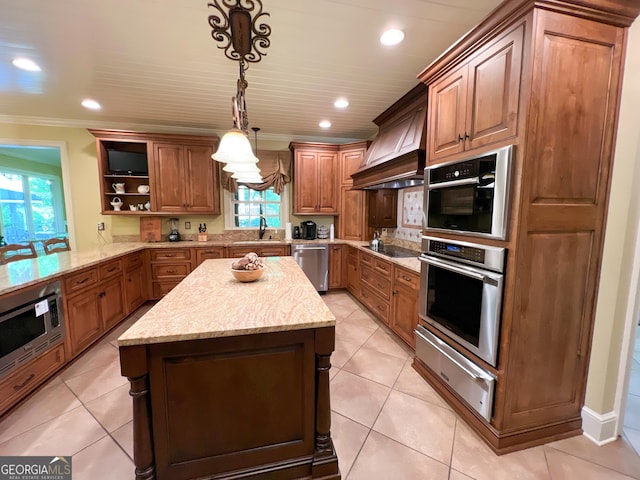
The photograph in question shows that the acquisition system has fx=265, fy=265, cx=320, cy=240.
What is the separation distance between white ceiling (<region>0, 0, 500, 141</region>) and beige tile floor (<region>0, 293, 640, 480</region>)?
8.92 ft

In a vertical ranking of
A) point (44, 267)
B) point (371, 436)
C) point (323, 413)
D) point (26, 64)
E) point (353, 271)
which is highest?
point (26, 64)

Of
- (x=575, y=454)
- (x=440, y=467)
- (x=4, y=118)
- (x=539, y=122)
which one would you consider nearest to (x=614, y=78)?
(x=539, y=122)

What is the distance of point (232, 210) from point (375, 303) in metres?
2.86

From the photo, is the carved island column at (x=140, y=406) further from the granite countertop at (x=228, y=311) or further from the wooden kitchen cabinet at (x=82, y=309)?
the wooden kitchen cabinet at (x=82, y=309)

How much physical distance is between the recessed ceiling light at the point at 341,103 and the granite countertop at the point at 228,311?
2.31 metres

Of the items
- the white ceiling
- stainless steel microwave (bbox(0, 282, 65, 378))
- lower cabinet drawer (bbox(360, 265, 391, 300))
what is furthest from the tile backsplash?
stainless steel microwave (bbox(0, 282, 65, 378))

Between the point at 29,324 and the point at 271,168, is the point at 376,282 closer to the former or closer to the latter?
the point at 271,168

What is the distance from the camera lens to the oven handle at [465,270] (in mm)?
1536

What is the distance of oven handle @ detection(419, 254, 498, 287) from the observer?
154cm

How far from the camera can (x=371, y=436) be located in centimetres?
167

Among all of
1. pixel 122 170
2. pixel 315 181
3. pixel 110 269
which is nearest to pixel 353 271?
pixel 315 181

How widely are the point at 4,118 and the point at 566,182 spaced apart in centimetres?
620

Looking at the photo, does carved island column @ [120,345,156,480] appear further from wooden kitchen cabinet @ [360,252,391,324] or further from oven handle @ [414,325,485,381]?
wooden kitchen cabinet @ [360,252,391,324]

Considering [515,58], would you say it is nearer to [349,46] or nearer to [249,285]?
[349,46]
